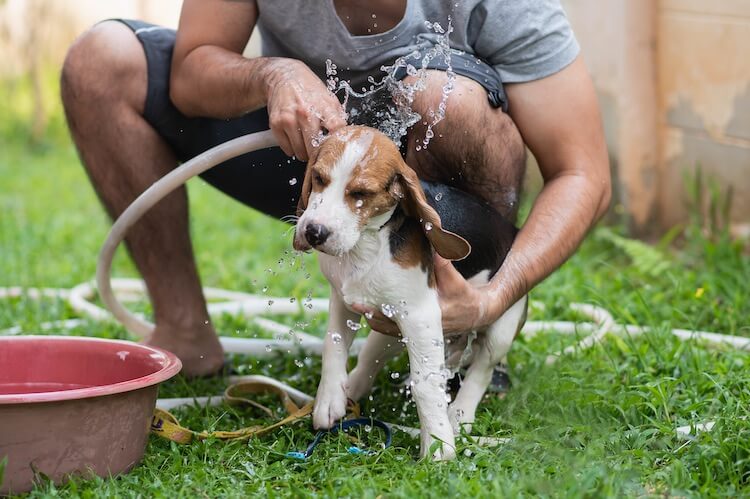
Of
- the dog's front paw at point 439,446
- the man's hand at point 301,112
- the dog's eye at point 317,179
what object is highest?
the man's hand at point 301,112

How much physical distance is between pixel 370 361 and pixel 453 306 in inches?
18.0

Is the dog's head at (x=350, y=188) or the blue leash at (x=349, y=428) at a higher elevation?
the dog's head at (x=350, y=188)

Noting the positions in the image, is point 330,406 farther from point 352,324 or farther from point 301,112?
point 301,112

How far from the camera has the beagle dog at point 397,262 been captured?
2125 mm

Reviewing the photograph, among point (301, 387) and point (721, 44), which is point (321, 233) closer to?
point (301, 387)

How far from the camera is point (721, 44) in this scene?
4418mm

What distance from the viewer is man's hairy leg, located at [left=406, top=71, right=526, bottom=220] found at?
2.58 metres

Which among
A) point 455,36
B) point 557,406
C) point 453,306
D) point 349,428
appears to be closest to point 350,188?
point 453,306

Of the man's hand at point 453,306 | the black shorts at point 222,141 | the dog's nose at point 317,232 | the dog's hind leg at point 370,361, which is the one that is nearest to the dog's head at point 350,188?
the dog's nose at point 317,232

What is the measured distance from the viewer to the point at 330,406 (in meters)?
2.53

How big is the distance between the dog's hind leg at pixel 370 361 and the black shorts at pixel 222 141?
1.56 feet

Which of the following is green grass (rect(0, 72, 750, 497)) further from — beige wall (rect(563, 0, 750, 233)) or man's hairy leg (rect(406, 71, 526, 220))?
man's hairy leg (rect(406, 71, 526, 220))

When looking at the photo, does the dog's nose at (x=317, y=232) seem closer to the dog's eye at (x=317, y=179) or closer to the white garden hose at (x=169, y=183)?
the dog's eye at (x=317, y=179)

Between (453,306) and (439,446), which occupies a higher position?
(453,306)
